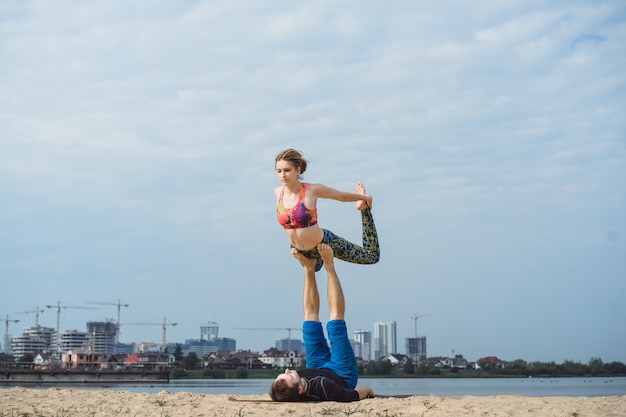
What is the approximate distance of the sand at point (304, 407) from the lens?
291 inches

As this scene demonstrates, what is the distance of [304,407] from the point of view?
7.70m

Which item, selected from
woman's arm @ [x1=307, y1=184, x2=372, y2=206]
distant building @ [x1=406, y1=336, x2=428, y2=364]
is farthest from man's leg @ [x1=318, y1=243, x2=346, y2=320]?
distant building @ [x1=406, y1=336, x2=428, y2=364]

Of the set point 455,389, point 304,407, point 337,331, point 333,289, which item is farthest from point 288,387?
point 455,389

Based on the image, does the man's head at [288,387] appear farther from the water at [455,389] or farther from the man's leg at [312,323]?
the water at [455,389]

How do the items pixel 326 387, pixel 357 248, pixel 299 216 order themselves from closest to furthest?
pixel 326 387 → pixel 299 216 → pixel 357 248

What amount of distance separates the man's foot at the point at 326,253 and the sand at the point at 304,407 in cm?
186

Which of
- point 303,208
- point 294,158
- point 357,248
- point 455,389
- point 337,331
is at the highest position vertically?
point 294,158

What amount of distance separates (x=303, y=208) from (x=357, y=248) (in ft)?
3.64

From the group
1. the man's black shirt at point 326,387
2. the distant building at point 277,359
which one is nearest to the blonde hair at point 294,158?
the man's black shirt at point 326,387

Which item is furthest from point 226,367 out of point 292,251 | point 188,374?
point 292,251

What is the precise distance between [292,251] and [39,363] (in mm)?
131133

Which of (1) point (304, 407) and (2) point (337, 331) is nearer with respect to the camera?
(1) point (304, 407)

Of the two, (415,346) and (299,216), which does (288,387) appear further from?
(415,346)

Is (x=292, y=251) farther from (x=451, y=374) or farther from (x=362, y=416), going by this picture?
(x=451, y=374)
